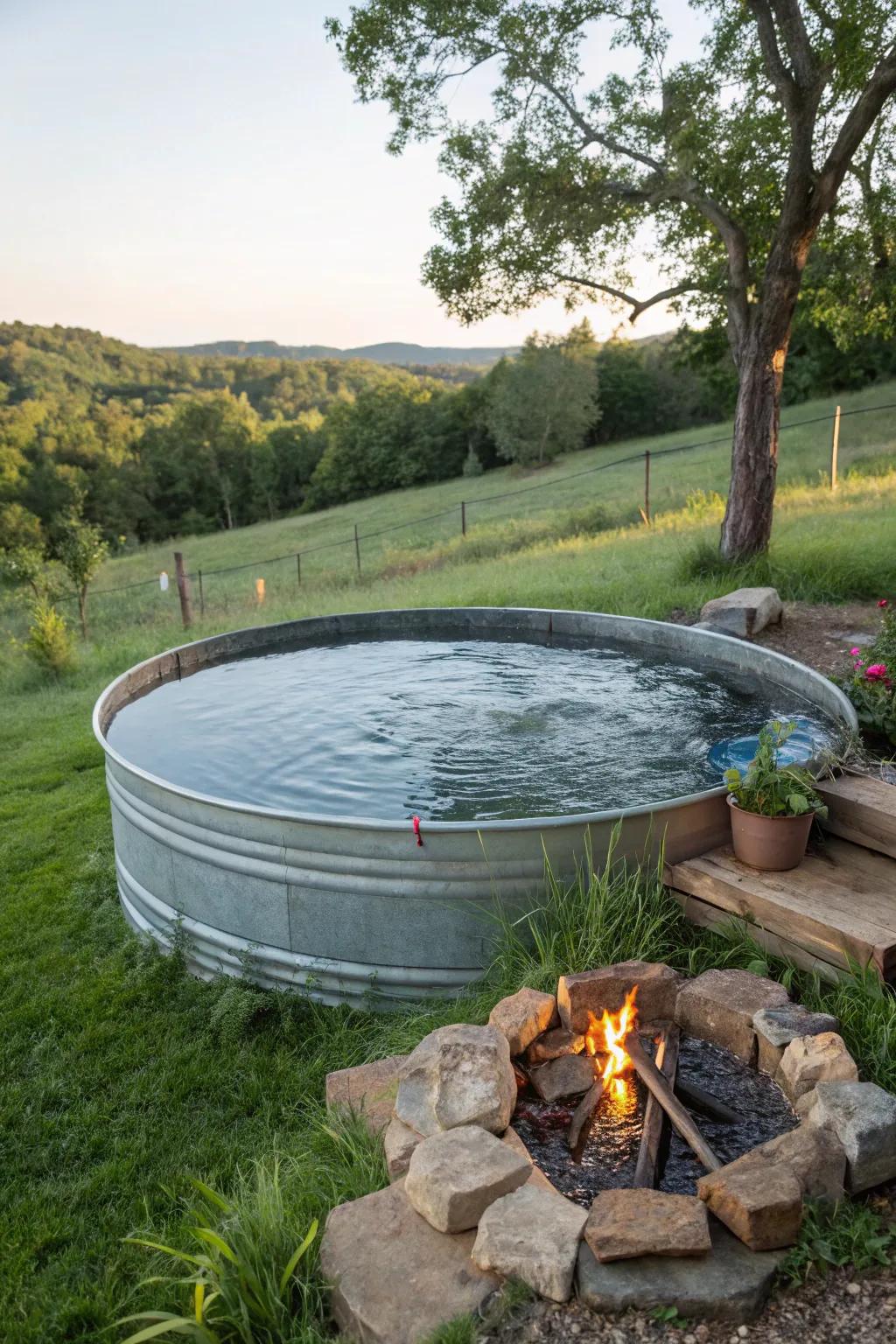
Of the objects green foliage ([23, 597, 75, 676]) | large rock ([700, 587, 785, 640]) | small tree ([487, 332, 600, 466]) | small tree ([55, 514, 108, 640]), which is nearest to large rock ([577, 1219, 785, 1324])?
large rock ([700, 587, 785, 640])

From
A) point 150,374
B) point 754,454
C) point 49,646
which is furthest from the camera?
point 150,374

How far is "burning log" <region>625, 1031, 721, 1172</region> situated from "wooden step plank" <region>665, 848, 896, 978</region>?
29.7 inches

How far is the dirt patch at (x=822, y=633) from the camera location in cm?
685

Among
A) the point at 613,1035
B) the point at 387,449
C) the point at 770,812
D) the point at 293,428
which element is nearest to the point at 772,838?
the point at 770,812

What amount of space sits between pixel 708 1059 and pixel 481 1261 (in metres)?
1.10

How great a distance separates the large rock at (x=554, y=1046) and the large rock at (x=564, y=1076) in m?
0.03

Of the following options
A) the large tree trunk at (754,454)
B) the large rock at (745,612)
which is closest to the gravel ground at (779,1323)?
the large rock at (745,612)

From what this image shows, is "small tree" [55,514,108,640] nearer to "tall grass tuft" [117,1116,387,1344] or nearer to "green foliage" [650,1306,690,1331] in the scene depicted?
"tall grass tuft" [117,1116,387,1344]

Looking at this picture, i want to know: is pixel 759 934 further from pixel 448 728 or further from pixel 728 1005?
pixel 448 728

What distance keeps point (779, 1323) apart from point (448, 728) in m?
4.17

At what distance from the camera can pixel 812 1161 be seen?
6.92 ft

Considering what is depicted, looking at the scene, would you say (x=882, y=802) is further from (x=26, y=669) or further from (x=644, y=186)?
(x=26, y=669)

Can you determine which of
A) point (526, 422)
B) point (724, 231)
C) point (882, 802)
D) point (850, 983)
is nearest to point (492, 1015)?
point (850, 983)

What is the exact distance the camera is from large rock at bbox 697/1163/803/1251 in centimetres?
195
